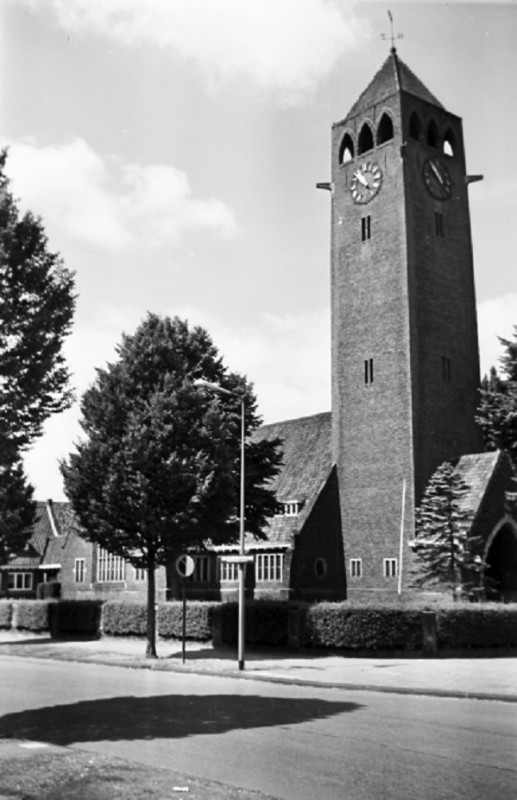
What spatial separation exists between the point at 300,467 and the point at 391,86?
22044 mm

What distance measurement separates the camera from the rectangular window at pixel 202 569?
50094 mm

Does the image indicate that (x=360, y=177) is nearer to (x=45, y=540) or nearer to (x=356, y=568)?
(x=356, y=568)

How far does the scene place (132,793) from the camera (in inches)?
320

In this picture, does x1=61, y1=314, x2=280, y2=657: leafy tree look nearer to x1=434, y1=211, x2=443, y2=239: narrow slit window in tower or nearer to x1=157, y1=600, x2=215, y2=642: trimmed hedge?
x1=157, y1=600, x2=215, y2=642: trimmed hedge

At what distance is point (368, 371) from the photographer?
46.8 metres

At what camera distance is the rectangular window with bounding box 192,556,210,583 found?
5009cm

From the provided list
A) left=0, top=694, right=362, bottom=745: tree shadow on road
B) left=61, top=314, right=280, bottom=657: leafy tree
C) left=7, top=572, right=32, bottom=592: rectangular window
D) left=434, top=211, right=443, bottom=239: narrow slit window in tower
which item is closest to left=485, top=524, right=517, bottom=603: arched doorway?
left=434, top=211, right=443, bottom=239: narrow slit window in tower

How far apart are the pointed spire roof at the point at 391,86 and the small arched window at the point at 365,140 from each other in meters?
1.14

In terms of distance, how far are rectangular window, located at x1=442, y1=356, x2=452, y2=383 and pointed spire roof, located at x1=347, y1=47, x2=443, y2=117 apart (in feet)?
49.0

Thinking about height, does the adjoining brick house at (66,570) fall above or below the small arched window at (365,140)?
below

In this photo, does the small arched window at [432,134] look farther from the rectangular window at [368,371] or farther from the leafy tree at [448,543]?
the leafy tree at [448,543]

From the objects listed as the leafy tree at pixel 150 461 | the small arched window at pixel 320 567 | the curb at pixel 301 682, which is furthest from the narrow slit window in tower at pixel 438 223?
the curb at pixel 301 682

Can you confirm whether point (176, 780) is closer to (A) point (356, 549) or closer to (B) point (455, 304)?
(A) point (356, 549)

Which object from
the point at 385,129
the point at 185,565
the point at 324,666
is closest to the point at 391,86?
the point at 385,129
